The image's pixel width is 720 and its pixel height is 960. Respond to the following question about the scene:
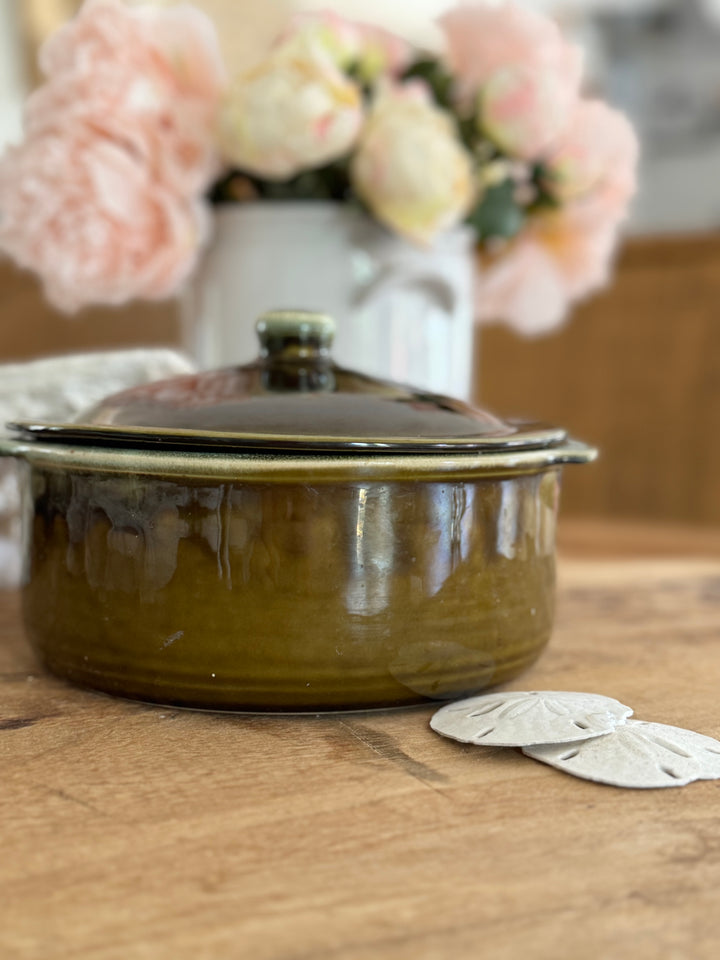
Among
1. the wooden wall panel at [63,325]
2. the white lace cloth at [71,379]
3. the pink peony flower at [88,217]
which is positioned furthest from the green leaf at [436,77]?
the wooden wall panel at [63,325]

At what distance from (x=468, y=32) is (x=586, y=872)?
712mm

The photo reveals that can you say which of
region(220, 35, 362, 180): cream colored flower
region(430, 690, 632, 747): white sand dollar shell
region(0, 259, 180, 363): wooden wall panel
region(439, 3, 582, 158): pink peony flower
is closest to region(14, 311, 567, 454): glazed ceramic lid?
region(430, 690, 632, 747): white sand dollar shell

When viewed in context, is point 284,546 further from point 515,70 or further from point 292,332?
point 515,70

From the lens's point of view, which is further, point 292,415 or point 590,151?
point 590,151

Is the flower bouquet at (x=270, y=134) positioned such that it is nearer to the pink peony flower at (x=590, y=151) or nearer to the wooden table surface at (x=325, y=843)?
the pink peony flower at (x=590, y=151)

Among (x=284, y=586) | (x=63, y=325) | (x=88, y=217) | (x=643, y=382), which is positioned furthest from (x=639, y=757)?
(x=643, y=382)

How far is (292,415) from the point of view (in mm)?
444

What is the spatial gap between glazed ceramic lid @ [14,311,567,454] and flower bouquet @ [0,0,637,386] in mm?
292

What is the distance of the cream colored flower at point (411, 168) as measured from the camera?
0.76m

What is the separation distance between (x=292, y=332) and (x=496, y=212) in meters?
0.41

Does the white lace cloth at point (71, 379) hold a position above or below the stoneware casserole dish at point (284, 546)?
above

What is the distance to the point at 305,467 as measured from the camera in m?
0.42

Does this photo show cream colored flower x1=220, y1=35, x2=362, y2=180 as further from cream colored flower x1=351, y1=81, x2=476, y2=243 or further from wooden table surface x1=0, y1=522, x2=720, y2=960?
wooden table surface x1=0, y1=522, x2=720, y2=960

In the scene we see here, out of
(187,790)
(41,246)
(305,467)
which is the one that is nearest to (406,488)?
(305,467)
